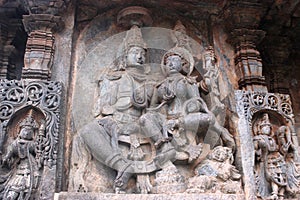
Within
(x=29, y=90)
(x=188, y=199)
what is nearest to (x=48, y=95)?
(x=29, y=90)

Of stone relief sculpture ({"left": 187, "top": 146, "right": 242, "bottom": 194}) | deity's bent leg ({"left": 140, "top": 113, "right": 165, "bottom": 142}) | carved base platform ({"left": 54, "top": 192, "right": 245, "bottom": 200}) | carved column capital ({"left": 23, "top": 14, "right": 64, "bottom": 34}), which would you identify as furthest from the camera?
carved column capital ({"left": 23, "top": 14, "right": 64, "bottom": 34})

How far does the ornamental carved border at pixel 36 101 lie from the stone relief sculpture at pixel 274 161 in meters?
2.15

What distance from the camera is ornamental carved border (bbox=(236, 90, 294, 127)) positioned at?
4184 mm

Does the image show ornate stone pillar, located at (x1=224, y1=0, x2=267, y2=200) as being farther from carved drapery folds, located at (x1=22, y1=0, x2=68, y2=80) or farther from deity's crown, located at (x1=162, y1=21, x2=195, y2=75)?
carved drapery folds, located at (x1=22, y1=0, x2=68, y2=80)

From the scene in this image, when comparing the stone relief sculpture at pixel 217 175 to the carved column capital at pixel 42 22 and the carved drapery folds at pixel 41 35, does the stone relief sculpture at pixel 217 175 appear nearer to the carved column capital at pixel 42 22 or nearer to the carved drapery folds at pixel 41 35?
the carved drapery folds at pixel 41 35

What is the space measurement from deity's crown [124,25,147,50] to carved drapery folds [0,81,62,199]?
118cm

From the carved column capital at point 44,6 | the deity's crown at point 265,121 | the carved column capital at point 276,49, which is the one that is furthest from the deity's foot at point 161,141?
the carved column capital at point 276,49

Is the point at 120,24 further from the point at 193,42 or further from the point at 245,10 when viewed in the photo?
the point at 245,10

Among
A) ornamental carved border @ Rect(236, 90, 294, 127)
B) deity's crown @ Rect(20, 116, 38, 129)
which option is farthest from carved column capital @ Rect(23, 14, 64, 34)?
ornamental carved border @ Rect(236, 90, 294, 127)

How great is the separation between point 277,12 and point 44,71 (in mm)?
3225

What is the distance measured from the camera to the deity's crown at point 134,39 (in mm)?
4758

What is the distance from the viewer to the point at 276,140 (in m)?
4.19

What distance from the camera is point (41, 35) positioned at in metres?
4.38

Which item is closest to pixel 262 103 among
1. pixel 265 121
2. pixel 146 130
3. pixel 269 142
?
pixel 265 121
